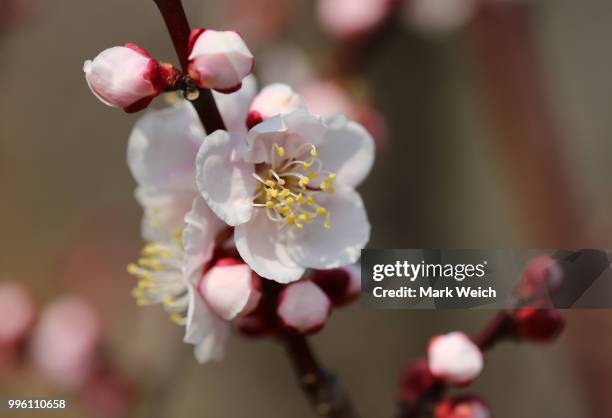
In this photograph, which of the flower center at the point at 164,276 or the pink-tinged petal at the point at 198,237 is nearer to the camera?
the pink-tinged petal at the point at 198,237

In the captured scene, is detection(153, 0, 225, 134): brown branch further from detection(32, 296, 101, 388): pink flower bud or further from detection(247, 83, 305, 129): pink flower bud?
detection(32, 296, 101, 388): pink flower bud

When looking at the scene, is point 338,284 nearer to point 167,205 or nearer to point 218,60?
point 167,205

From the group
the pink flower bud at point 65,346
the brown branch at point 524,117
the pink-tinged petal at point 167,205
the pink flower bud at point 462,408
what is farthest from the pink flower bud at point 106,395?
the brown branch at point 524,117

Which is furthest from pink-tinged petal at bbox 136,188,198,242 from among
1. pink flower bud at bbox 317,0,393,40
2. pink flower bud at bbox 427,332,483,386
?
pink flower bud at bbox 317,0,393,40

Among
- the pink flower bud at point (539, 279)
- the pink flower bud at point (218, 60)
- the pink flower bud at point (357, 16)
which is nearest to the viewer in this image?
the pink flower bud at point (218, 60)

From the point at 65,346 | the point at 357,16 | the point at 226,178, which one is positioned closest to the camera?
the point at 226,178

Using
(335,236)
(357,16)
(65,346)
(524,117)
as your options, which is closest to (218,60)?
(335,236)

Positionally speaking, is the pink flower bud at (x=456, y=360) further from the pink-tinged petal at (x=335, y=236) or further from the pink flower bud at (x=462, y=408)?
the pink-tinged petal at (x=335, y=236)
